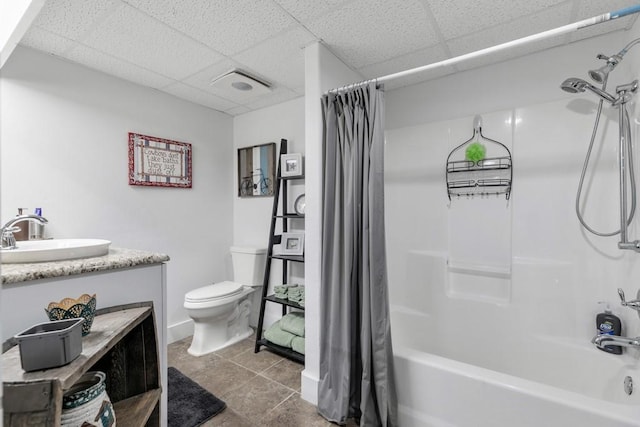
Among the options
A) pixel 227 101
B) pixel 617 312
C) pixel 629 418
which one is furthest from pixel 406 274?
pixel 227 101

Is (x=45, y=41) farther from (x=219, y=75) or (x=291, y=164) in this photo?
(x=291, y=164)

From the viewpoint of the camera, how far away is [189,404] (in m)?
1.85

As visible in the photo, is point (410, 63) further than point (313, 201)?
Yes

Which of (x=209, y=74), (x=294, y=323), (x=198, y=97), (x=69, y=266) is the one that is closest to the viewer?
(x=69, y=266)

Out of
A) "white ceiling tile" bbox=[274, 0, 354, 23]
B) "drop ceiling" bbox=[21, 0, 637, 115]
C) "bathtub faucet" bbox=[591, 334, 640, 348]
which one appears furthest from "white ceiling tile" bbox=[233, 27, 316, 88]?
"bathtub faucet" bbox=[591, 334, 640, 348]

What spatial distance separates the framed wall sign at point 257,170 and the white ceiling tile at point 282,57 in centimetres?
72

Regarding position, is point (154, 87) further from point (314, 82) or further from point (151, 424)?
point (151, 424)

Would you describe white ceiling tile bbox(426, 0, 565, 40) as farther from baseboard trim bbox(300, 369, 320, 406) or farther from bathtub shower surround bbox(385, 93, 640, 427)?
baseboard trim bbox(300, 369, 320, 406)

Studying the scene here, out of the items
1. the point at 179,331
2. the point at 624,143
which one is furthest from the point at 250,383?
the point at 624,143

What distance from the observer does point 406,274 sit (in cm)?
243

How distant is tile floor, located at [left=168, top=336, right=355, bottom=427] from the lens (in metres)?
1.73

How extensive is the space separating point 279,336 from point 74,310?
178 centimetres

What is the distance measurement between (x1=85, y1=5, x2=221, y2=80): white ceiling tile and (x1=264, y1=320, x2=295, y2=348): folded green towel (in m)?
2.11

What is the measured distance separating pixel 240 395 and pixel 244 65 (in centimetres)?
227
